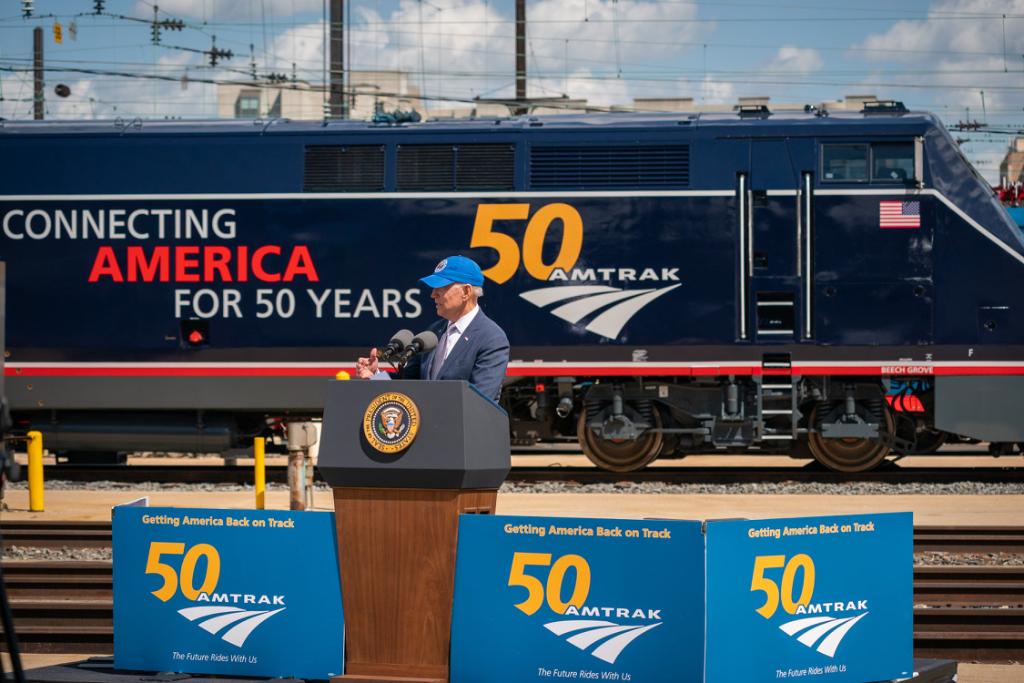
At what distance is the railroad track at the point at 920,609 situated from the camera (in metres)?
7.75

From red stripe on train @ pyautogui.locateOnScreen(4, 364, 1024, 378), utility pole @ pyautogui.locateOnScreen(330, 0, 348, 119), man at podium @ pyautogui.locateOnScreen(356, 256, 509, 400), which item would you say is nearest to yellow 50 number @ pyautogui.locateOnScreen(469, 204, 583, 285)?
red stripe on train @ pyautogui.locateOnScreen(4, 364, 1024, 378)

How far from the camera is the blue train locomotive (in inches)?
629

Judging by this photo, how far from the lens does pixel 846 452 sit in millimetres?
16484

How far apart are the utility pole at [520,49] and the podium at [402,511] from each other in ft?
99.1

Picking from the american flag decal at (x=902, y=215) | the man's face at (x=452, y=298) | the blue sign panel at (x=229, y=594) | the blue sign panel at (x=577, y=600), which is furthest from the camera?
the american flag decal at (x=902, y=215)

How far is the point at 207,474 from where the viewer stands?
17.3 m

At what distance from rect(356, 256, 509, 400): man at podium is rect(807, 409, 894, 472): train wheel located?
11039 mm

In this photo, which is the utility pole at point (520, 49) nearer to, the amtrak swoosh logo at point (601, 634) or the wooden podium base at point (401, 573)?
the wooden podium base at point (401, 573)

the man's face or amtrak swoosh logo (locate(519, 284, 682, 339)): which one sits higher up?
amtrak swoosh logo (locate(519, 284, 682, 339))

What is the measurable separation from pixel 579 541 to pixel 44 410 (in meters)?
13.5

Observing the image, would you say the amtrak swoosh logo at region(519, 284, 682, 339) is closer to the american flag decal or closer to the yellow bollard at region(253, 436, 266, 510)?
the american flag decal

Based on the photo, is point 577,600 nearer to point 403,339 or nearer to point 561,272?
point 403,339

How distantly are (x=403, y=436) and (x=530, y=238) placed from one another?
1102 centimetres

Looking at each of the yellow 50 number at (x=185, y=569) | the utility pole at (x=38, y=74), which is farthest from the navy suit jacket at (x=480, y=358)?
the utility pole at (x=38, y=74)
